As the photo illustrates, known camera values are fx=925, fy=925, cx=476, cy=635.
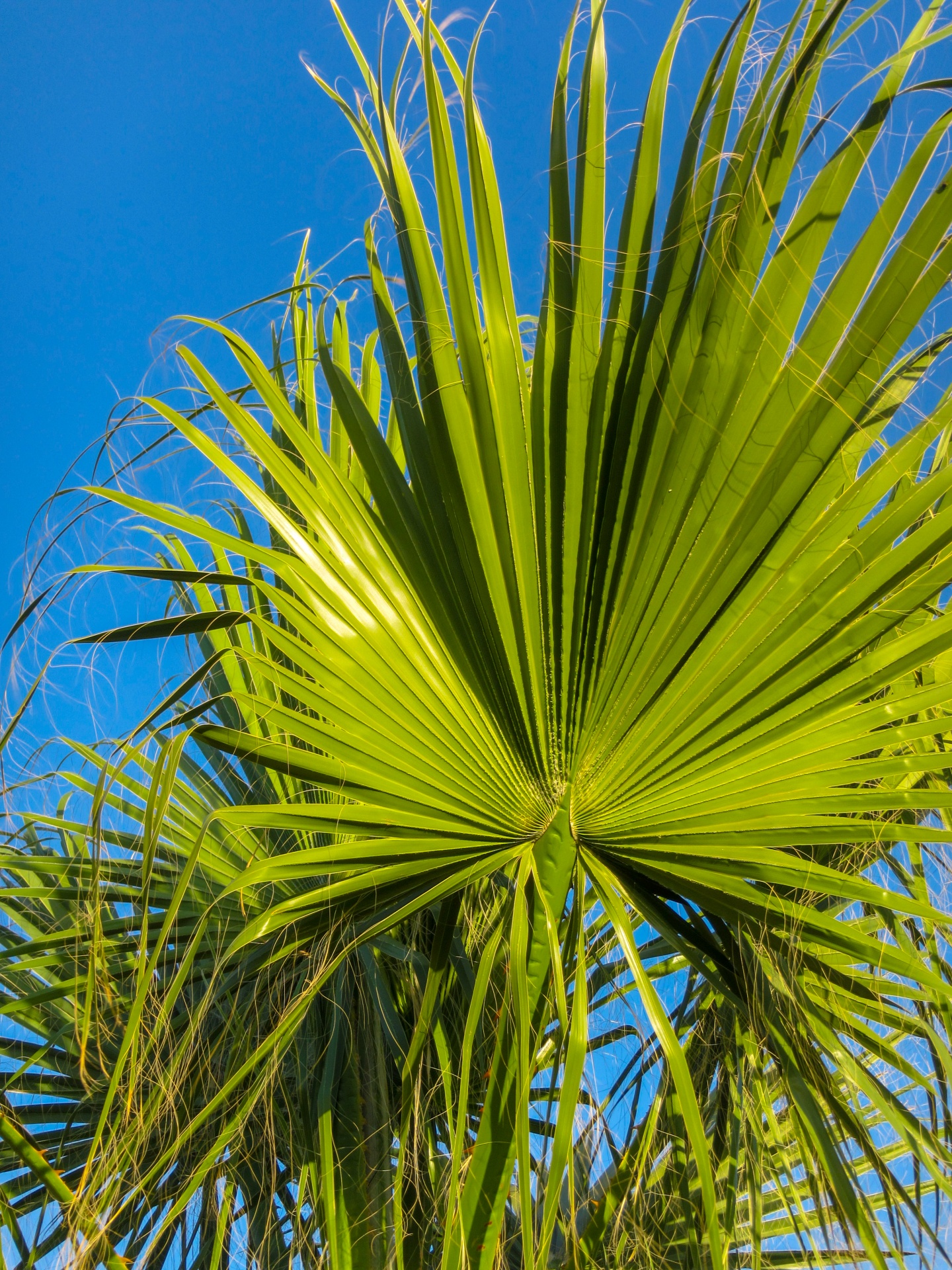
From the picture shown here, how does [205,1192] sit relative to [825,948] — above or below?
below

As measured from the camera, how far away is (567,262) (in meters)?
1.39

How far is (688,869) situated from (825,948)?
0.34 meters

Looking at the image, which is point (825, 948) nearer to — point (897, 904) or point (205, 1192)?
point (897, 904)

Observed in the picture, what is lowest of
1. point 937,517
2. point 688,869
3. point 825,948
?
point 825,948

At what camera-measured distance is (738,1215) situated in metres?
1.92

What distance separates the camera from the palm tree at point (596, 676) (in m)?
1.25

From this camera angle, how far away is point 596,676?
145cm

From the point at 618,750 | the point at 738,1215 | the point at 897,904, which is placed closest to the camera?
the point at 897,904

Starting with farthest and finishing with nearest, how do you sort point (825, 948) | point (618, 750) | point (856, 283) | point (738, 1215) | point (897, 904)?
point (738, 1215) → point (825, 948) → point (618, 750) → point (897, 904) → point (856, 283)

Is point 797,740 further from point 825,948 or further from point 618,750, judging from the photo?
point 825,948

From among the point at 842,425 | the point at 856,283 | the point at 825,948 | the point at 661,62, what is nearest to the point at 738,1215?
the point at 825,948

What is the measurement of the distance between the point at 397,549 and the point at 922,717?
2.95 ft

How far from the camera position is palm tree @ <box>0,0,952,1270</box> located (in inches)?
49.2

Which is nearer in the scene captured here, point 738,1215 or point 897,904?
point 897,904
